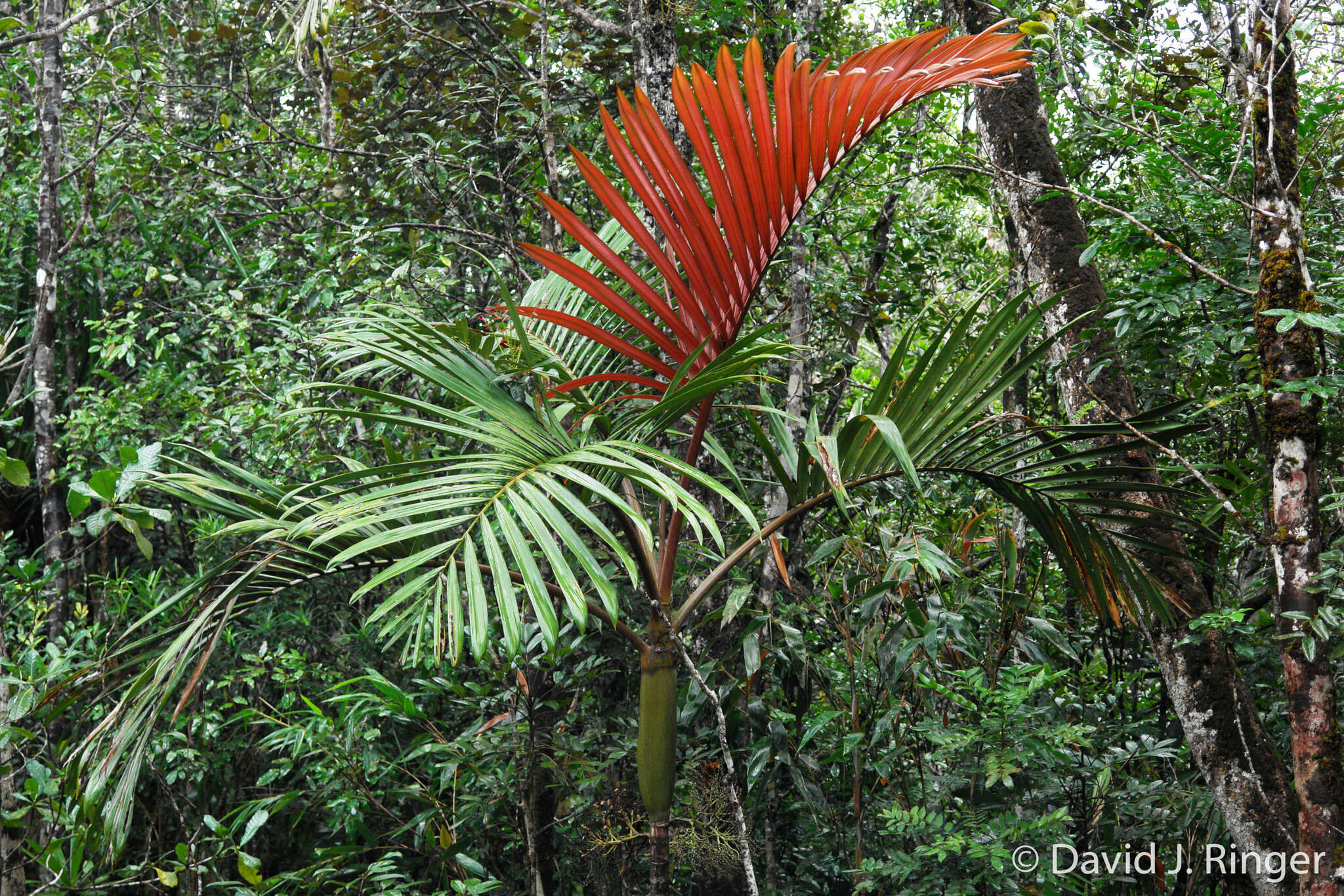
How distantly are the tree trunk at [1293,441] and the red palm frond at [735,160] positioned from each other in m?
0.56

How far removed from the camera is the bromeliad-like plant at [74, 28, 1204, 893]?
1502mm

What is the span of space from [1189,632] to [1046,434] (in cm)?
65

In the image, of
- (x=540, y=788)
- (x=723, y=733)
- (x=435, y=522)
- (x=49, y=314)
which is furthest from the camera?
(x=49, y=314)

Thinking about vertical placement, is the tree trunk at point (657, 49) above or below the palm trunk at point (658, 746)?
above

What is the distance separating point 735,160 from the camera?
1.71 m

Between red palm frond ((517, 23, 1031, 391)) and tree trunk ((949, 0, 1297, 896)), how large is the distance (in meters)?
0.51

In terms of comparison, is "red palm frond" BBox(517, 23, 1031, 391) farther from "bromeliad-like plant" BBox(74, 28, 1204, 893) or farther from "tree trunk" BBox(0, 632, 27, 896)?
"tree trunk" BBox(0, 632, 27, 896)

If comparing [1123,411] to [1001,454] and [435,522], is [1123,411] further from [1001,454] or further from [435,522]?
[435,522]

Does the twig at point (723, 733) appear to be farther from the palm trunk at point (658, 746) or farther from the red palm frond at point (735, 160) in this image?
the red palm frond at point (735, 160)

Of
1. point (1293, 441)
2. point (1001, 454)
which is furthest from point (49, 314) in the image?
point (1293, 441)

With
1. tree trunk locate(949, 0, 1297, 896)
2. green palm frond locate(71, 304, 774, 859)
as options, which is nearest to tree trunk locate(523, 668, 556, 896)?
green palm frond locate(71, 304, 774, 859)

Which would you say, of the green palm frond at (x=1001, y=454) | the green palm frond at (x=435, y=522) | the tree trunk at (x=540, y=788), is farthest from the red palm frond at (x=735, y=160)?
the tree trunk at (x=540, y=788)

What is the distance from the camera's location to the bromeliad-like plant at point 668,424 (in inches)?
59.1

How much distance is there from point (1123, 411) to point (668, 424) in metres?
1.43
